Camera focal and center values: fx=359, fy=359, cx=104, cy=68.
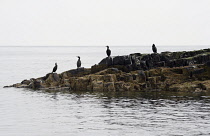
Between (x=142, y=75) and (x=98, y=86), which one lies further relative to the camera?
(x=142, y=75)

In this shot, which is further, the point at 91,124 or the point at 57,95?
the point at 57,95

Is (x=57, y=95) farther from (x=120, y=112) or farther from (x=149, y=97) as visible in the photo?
(x=120, y=112)

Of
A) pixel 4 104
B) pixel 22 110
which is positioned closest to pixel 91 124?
pixel 22 110

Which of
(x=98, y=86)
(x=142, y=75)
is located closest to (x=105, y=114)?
(x=98, y=86)

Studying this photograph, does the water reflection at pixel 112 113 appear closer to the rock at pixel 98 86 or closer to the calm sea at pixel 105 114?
the calm sea at pixel 105 114

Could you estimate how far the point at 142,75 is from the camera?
52719 millimetres

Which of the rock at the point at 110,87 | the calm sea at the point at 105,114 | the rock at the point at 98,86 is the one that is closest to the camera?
the calm sea at the point at 105,114

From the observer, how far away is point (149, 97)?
147 feet

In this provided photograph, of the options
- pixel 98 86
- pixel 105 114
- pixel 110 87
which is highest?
pixel 98 86

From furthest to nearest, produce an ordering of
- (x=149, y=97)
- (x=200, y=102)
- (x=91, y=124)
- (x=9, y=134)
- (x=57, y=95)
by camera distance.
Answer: (x=57, y=95)
(x=149, y=97)
(x=200, y=102)
(x=91, y=124)
(x=9, y=134)

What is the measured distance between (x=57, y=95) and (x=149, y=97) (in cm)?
1268

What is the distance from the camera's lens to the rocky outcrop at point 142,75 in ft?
167

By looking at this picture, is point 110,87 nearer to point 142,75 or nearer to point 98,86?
point 98,86

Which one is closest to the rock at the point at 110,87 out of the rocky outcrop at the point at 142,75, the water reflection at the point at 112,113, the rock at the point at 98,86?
the rocky outcrop at the point at 142,75
